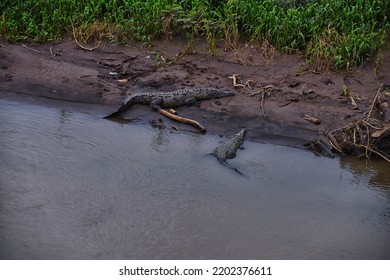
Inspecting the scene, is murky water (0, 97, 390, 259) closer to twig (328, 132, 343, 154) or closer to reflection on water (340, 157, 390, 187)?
reflection on water (340, 157, 390, 187)

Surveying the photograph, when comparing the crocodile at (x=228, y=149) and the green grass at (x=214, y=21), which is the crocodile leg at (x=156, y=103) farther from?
the green grass at (x=214, y=21)

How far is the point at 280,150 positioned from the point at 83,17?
525 cm

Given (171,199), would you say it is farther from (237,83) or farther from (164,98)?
(237,83)

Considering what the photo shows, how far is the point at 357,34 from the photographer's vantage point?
36.9ft

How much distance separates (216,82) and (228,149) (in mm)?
2609

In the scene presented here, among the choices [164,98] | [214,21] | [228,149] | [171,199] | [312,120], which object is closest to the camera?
[171,199]

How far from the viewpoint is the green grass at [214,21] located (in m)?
11.4

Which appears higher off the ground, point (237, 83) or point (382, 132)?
point (382, 132)

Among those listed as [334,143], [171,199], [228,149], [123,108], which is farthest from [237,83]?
[171,199]

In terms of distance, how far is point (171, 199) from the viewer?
721 centimetres

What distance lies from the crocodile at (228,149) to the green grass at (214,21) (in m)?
2.95

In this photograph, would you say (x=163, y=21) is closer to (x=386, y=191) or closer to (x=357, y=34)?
(x=357, y=34)

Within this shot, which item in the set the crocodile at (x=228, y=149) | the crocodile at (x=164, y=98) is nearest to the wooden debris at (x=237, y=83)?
the crocodile at (x=164, y=98)

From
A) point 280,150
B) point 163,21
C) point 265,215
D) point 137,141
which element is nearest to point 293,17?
point 163,21
